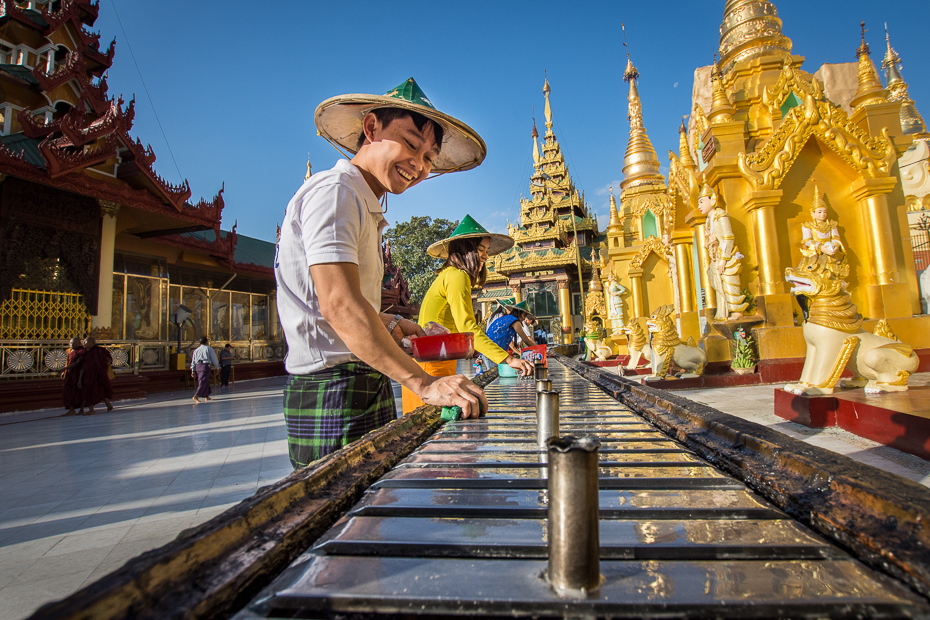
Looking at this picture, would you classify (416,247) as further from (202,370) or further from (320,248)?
(320,248)

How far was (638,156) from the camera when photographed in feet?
53.8

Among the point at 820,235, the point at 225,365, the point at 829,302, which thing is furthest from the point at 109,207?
the point at 820,235

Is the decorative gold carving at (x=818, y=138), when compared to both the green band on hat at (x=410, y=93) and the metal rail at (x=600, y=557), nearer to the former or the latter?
the green band on hat at (x=410, y=93)

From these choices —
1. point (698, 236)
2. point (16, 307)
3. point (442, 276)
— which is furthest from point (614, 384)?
point (16, 307)

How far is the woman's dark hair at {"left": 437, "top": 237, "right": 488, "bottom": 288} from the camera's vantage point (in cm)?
321

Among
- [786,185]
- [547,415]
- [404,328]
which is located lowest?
[547,415]

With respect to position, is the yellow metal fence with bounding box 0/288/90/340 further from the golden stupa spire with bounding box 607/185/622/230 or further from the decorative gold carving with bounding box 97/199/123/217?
the golden stupa spire with bounding box 607/185/622/230

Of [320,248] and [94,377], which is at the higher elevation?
[320,248]

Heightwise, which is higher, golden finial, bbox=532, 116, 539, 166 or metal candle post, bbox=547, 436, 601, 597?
golden finial, bbox=532, 116, 539, 166

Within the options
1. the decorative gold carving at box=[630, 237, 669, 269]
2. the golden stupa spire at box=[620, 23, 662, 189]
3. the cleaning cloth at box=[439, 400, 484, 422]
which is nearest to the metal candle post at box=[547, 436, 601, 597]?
the cleaning cloth at box=[439, 400, 484, 422]

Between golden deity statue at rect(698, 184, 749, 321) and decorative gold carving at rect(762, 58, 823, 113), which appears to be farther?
decorative gold carving at rect(762, 58, 823, 113)

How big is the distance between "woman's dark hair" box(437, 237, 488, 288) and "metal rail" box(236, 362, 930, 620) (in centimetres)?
229

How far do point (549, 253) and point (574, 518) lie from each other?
24.7 m

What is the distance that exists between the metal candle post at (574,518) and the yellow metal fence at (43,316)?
10.9 metres
